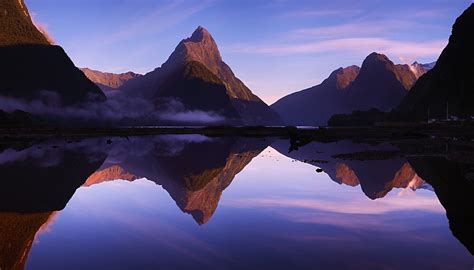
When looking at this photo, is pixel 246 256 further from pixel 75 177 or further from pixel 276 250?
pixel 75 177

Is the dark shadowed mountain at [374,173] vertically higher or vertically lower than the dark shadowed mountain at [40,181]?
lower

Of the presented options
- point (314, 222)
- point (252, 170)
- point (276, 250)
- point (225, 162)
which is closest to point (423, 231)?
point (314, 222)

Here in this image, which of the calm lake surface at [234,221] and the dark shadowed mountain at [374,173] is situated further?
the dark shadowed mountain at [374,173]

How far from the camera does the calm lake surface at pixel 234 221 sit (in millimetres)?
16750

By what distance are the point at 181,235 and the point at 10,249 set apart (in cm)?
750

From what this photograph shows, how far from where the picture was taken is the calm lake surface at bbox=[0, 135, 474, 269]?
55.0 ft

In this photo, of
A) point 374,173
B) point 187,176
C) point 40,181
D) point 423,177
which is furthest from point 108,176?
point 423,177

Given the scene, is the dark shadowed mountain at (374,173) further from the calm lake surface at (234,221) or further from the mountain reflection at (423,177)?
the calm lake surface at (234,221)

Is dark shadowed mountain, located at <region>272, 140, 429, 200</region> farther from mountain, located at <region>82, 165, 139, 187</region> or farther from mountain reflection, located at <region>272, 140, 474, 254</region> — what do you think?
mountain, located at <region>82, 165, 139, 187</region>

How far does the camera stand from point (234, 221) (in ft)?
78.7

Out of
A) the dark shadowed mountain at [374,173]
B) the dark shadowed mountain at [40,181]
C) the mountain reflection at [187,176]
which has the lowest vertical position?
the dark shadowed mountain at [374,173]

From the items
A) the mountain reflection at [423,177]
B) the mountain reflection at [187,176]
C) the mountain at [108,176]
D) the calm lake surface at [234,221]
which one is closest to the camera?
the calm lake surface at [234,221]

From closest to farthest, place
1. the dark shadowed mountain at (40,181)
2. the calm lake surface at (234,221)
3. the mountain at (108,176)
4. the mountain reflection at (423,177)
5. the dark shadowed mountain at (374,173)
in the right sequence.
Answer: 1. the calm lake surface at (234,221)
2. the mountain reflection at (423,177)
3. the dark shadowed mountain at (40,181)
4. the dark shadowed mountain at (374,173)
5. the mountain at (108,176)

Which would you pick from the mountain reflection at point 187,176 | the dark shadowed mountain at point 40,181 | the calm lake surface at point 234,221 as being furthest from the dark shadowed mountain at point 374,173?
the dark shadowed mountain at point 40,181
